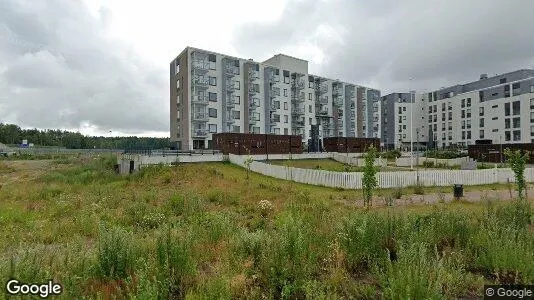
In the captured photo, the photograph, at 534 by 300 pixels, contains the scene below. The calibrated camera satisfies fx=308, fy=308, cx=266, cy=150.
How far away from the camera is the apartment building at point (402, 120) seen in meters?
106

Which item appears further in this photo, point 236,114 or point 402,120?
point 402,120

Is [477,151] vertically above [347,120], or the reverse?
[347,120]

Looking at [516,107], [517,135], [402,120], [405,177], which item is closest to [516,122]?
[517,135]

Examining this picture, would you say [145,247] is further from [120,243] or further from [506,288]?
[506,288]

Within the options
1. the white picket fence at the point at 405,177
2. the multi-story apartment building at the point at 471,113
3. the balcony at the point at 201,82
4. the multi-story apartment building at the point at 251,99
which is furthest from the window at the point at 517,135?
the balcony at the point at 201,82

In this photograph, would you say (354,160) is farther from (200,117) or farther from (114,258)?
(114,258)

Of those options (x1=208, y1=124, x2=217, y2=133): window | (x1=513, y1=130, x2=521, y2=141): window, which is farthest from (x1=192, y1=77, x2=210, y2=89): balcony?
(x1=513, y1=130, x2=521, y2=141): window

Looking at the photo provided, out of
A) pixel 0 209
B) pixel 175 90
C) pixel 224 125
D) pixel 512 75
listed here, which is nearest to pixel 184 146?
pixel 224 125

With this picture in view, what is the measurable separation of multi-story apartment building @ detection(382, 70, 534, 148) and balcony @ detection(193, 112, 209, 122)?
51.9m

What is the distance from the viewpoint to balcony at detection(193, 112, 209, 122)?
61312 millimetres

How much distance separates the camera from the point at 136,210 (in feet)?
43.1

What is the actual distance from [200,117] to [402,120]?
77.5 m

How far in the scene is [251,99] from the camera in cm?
7050

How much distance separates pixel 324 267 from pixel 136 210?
33.5ft
